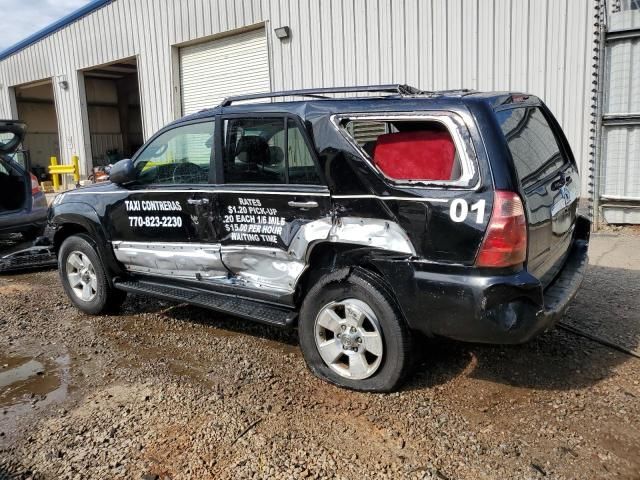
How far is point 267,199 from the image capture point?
379 cm

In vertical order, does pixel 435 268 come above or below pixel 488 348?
above

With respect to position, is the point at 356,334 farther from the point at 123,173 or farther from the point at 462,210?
the point at 123,173

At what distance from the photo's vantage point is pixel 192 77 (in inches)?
518

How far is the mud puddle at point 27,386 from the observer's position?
136 inches

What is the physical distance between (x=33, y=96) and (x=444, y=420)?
25.9 meters

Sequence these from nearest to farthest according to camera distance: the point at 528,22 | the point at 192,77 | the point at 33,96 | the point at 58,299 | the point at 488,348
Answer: the point at 488,348 → the point at 58,299 → the point at 528,22 → the point at 192,77 → the point at 33,96

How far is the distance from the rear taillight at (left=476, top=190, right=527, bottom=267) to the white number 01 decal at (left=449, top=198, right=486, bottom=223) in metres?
0.06

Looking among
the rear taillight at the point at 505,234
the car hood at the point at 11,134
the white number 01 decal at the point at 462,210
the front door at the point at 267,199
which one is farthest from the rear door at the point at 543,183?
the car hood at the point at 11,134

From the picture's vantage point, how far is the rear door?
3109mm

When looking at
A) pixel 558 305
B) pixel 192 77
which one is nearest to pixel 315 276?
pixel 558 305


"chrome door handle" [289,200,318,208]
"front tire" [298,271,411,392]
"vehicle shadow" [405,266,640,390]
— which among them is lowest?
"vehicle shadow" [405,266,640,390]

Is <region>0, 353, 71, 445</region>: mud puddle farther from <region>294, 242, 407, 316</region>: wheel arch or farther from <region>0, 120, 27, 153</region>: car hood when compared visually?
<region>0, 120, 27, 153</region>: car hood

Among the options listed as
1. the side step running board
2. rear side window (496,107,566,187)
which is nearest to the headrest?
the side step running board

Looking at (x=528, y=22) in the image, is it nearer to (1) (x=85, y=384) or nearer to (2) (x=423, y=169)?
(2) (x=423, y=169)
